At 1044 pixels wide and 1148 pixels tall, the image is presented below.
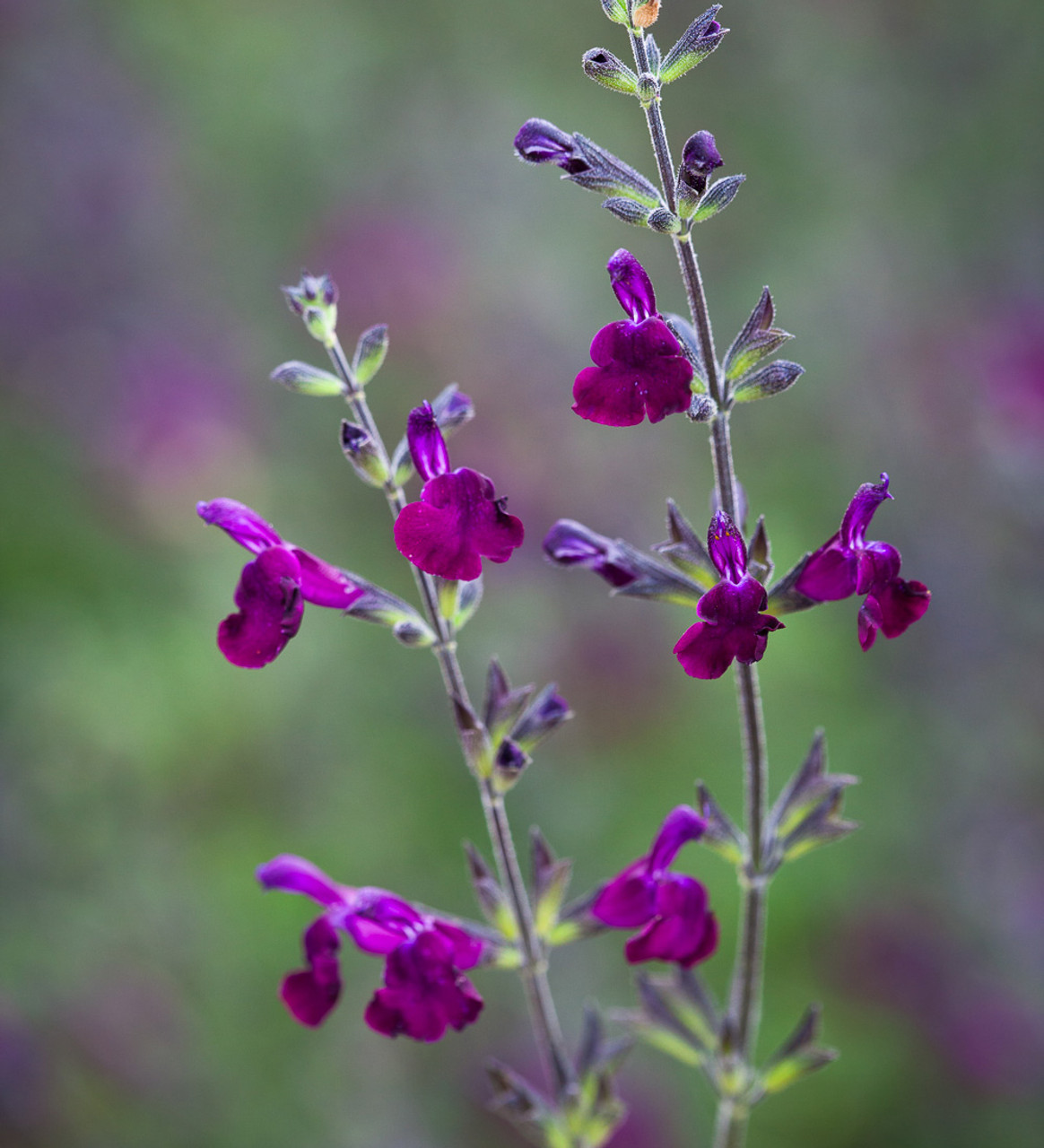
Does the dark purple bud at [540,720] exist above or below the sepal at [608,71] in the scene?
below

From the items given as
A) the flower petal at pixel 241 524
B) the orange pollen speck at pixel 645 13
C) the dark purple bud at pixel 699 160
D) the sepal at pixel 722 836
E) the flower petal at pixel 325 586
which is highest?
the orange pollen speck at pixel 645 13

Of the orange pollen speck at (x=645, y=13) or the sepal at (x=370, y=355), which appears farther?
the sepal at (x=370, y=355)

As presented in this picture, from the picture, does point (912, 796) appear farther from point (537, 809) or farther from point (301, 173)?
point (301, 173)

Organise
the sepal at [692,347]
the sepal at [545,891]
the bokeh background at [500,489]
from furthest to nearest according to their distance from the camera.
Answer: the bokeh background at [500,489] → the sepal at [545,891] → the sepal at [692,347]

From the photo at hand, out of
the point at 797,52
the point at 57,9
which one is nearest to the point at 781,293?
the point at 797,52

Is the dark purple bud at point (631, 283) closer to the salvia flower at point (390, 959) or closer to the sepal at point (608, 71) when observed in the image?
the sepal at point (608, 71)

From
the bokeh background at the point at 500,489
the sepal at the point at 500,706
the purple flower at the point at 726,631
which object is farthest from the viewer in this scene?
the bokeh background at the point at 500,489

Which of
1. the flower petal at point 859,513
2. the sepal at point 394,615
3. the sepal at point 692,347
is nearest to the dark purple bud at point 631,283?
the sepal at point 692,347
